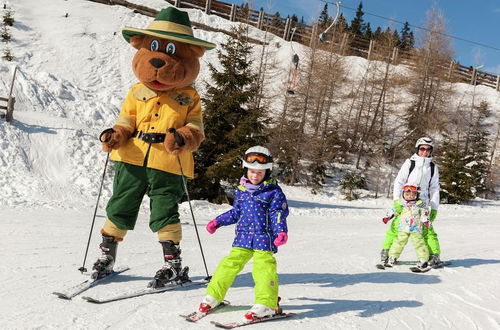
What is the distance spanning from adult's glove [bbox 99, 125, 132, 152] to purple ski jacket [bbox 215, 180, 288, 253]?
47.5 inches

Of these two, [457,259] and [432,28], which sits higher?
[432,28]

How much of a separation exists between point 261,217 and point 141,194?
1.27 m

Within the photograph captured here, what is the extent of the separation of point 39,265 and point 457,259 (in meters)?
6.22

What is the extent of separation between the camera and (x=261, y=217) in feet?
11.2

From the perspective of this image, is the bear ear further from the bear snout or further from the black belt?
the black belt

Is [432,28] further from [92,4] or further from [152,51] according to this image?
[152,51]

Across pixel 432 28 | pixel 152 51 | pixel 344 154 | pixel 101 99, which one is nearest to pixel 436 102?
pixel 432 28

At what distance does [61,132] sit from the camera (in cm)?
1173

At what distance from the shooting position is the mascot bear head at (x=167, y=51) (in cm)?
388

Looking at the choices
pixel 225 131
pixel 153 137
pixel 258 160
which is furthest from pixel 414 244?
pixel 225 131

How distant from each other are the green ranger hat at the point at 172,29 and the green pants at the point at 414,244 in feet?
12.8

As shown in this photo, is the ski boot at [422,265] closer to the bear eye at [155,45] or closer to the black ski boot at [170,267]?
the black ski boot at [170,267]

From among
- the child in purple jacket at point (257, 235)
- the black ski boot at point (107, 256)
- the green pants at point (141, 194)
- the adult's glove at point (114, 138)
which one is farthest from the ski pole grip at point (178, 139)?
the black ski boot at point (107, 256)

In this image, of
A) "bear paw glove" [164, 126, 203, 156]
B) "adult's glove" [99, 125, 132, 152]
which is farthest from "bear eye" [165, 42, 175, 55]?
"adult's glove" [99, 125, 132, 152]
